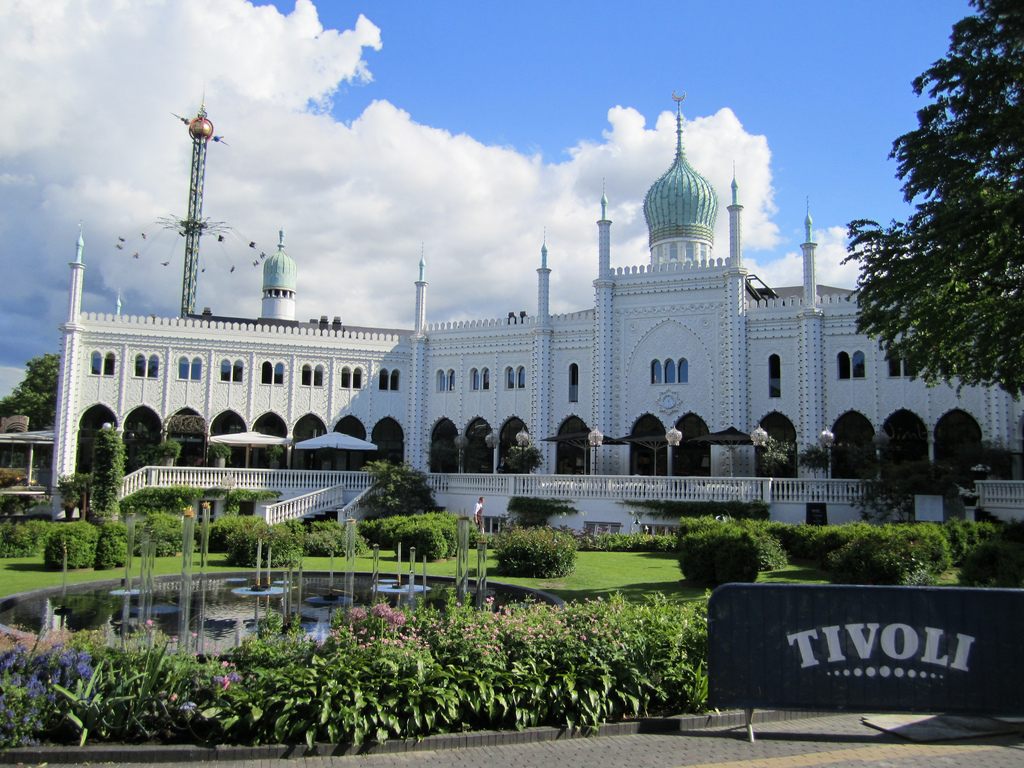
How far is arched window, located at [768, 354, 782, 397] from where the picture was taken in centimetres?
4028

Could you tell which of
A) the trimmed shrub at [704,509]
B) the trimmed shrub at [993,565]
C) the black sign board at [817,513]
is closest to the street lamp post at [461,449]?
the trimmed shrub at [704,509]

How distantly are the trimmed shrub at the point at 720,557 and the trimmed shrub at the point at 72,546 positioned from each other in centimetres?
A: 1493

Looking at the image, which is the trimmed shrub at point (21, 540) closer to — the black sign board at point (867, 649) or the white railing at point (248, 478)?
the white railing at point (248, 478)

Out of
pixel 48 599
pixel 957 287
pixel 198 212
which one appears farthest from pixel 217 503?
pixel 198 212

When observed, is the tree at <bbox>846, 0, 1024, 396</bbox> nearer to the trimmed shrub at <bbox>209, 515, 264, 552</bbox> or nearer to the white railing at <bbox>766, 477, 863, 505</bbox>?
the white railing at <bbox>766, 477, 863, 505</bbox>

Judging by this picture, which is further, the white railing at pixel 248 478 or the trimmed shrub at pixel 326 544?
the white railing at pixel 248 478

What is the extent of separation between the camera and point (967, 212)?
17250 millimetres

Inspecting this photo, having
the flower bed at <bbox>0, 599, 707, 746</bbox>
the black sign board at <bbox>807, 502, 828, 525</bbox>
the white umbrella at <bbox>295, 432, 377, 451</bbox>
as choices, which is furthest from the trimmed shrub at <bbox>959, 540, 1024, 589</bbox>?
the white umbrella at <bbox>295, 432, 377, 451</bbox>

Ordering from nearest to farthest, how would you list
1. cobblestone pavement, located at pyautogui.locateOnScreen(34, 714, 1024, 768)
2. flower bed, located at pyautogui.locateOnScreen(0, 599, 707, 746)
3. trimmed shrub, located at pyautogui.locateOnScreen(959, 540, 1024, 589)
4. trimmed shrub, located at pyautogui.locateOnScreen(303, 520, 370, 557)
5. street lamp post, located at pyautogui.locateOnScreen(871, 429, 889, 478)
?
cobblestone pavement, located at pyautogui.locateOnScreen(34, 714, 1024, 768)
flower bed, located at pyautogui.locateOnScreen(0, 599, 707, 746)
trimmed shrub, located at pyautogui.locateOnScreen(959, 540, 1024, 589)
trimmed shrub, located at pyautogui.locateOnScreen(303, 520, 370, 557)
street lamp post, located at pyautogui.locateOnScreen(871, 429, 889, 478)

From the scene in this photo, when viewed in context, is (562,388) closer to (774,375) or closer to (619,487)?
(774,375)

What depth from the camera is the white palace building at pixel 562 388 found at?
37.9 m

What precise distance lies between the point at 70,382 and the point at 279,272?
22628 mm

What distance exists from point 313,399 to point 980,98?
36431mm

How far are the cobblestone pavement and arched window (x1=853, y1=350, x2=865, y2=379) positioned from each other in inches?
1278
